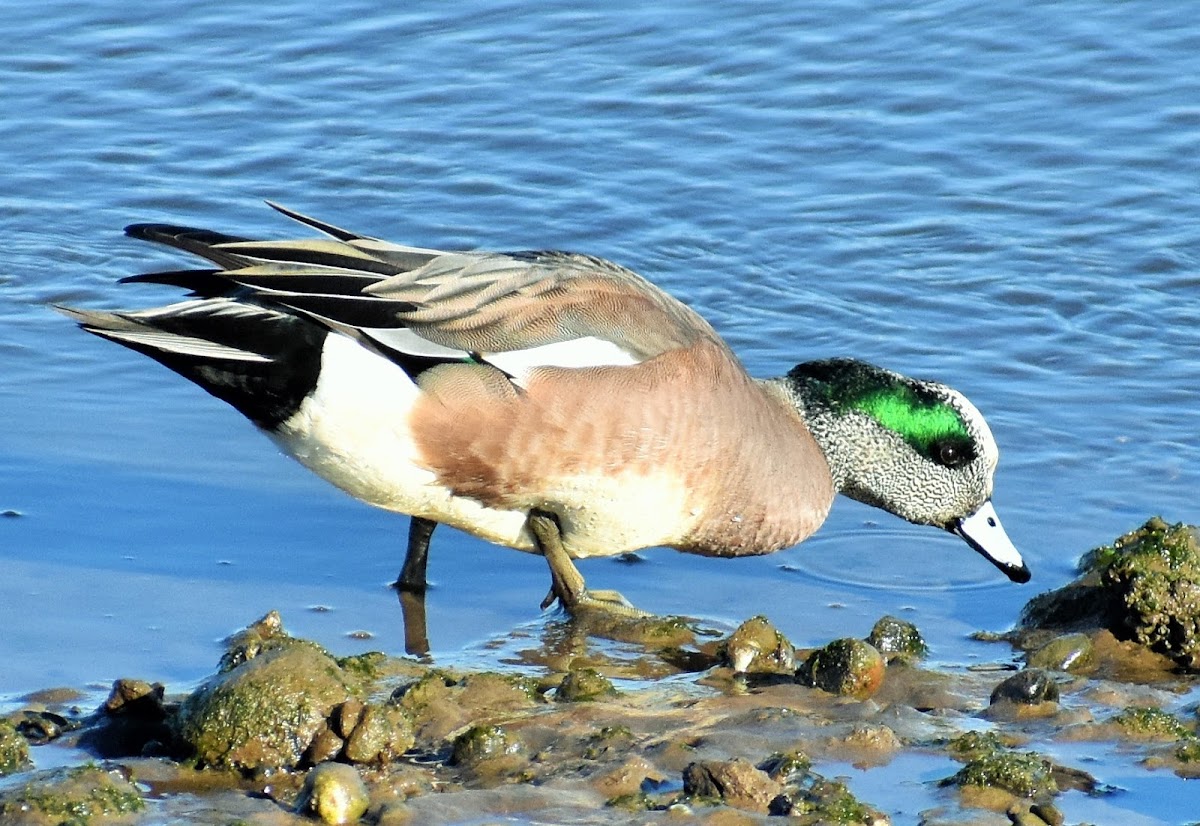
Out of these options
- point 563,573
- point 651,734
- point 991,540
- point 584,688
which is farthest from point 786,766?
point 991,540

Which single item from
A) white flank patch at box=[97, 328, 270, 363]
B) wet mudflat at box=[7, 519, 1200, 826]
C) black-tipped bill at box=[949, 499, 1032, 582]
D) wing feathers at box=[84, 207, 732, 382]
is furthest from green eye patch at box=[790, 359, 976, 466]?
white flank patch at box=[97, 328, 270, 363]

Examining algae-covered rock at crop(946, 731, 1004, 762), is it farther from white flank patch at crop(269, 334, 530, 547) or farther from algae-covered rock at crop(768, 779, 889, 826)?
white flank patch at crop(269, 334, 530, 547)

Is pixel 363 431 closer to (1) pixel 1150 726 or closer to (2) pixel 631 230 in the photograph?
(1) pixel 1150 726

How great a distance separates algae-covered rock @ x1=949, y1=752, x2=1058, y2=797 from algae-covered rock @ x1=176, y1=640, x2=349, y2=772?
1240 millimetres

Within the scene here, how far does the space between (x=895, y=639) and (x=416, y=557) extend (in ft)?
4.43

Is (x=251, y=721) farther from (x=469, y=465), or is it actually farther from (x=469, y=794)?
(x=469, y=465)

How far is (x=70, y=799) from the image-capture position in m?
3.38

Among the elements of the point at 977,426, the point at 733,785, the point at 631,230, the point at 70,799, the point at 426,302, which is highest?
the point at 631,230

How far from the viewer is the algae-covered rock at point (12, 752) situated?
360 centimetres

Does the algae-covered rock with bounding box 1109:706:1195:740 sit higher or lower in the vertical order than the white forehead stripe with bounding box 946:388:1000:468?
lower

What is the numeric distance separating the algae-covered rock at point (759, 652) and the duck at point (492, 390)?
510 mm

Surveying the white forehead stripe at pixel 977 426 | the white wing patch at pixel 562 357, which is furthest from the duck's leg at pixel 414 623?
the white forehead stripe at pixel 977 426

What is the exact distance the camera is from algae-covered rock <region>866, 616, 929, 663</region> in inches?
186

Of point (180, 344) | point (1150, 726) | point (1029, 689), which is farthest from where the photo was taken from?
point (180, 344)
